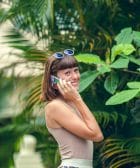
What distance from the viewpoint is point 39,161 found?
6.66 m

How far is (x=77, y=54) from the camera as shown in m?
6.33

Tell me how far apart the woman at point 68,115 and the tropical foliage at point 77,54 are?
195cm

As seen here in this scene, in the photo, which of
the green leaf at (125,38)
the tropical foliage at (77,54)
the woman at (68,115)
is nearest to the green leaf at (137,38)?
the green leaf at (125,38)

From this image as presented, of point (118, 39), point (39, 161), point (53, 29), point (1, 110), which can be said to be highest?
point (118, 39)

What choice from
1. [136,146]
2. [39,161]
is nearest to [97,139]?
[136,146]

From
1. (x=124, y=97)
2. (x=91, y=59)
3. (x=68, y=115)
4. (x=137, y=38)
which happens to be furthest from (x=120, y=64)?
(x=68, y=115)

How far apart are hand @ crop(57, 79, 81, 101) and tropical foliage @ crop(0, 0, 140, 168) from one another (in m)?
2.00

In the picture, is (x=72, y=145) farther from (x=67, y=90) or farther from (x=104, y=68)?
(x=104, y=68)

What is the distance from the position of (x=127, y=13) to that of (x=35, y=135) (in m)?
1.81

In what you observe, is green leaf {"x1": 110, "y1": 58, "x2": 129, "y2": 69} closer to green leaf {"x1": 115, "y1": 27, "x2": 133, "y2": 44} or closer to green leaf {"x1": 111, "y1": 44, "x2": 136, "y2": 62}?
green leaf {"x1": 111, "y1": 44, "x2": 136, "y2": 62}

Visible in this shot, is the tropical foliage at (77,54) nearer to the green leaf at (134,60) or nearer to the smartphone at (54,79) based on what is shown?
the green leaf at (134,60)

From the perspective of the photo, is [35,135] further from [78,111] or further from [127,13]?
[78,111]

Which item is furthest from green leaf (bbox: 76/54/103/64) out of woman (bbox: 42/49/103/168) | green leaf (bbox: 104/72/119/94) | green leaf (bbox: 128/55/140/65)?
woman (bbox: 42/49/103/168)

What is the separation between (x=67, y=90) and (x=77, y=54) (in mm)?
2383
